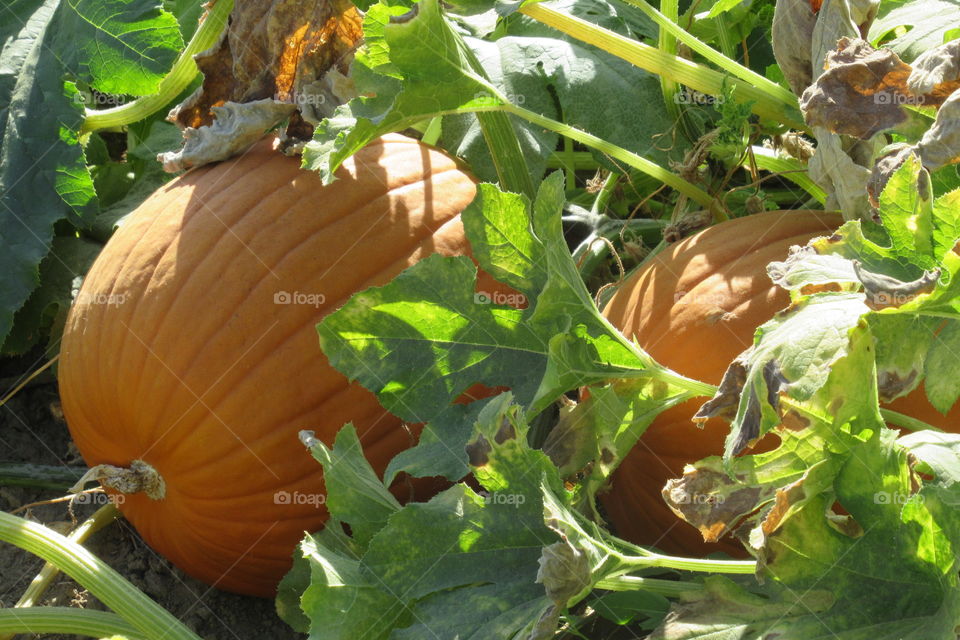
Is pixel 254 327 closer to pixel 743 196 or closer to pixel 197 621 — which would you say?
pixel 197 621

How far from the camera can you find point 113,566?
2031 millimetres

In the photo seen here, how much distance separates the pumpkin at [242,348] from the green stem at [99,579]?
184 mm

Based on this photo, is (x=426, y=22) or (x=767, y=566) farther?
(x=426, y=22)

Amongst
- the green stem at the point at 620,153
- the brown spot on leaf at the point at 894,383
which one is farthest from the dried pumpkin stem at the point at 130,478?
the brown spot on leaf at the point at 894,383

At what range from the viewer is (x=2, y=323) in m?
2.04

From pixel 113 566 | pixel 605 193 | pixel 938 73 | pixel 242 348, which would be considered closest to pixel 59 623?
pixel 113 566

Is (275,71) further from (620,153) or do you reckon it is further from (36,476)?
(36,476)

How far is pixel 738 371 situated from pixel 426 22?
701mm

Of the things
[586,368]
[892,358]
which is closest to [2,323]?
[586,368]

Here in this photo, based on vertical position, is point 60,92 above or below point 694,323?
above

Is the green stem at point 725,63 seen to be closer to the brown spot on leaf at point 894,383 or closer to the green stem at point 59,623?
the brown spot on leaf at point 894,383

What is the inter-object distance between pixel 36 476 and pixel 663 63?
1430mm

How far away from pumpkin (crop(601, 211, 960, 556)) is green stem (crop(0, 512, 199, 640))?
0.73 meters

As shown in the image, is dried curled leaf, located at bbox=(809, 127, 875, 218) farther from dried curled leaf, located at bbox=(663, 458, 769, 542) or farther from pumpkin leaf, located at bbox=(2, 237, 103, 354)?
pumpkin leaf, located at bbox=(2, 237, 103, 354)
